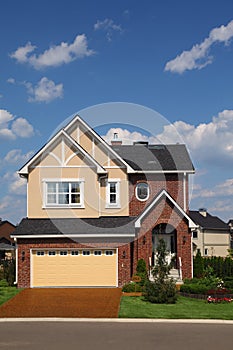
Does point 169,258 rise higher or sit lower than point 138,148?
lower

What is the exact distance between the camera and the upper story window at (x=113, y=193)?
3058 cm

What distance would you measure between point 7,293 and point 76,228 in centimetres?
534

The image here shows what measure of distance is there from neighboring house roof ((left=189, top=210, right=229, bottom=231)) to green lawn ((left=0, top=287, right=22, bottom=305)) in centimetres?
3747

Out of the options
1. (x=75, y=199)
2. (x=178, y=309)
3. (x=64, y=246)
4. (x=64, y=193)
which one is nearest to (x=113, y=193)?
(x=75, y=199)

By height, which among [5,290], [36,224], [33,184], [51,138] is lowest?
[5,290]

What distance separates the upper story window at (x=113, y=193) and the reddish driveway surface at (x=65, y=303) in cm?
598

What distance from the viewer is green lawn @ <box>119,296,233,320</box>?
1831cm

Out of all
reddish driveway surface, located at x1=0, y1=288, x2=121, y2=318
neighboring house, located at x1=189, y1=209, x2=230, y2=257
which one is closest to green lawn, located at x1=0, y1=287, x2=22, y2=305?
reddish driveway surface, located at x1=0, y1=288, x2=121, y2=318

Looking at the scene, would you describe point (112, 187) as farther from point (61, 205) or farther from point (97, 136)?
point (61, 205)

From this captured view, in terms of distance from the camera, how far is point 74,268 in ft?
89.7

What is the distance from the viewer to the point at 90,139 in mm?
30828
